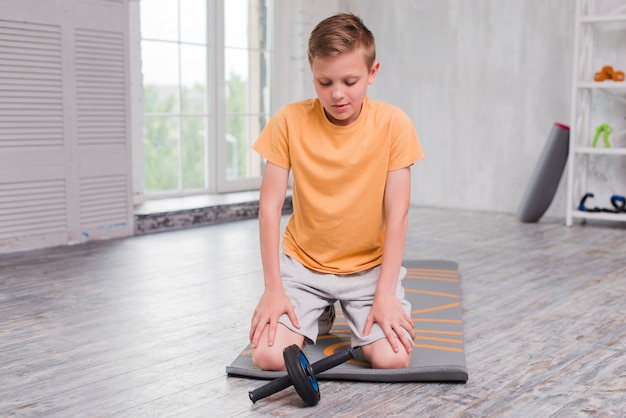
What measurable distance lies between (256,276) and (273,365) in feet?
4.04

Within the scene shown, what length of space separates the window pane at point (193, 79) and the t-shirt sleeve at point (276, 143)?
2922mm

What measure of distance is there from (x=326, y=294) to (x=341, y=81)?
1.86 feet

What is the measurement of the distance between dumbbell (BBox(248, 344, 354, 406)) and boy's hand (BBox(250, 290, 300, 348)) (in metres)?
0.17

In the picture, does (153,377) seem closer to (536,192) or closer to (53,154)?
(53,154)

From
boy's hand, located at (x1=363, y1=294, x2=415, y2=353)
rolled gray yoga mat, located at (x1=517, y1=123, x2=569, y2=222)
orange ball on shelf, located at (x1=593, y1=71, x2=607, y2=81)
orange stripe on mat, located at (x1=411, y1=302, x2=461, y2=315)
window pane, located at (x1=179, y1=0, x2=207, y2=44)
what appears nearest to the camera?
boy's hand, located at (x1=363, y1=294, x2=415, y2=353)

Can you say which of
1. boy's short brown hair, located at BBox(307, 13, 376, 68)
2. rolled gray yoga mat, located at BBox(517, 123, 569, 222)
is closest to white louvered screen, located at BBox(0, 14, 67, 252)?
boy's short brown hair, located at BBox(307, 13, 376, 68)

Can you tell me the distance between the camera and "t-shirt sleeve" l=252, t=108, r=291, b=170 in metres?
1.93

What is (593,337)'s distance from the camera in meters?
2.24

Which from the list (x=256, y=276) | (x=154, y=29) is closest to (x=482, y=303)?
(x=256, y=276)

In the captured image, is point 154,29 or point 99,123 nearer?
point 99,123

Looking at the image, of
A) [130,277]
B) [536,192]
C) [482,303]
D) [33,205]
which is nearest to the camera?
[482,303]

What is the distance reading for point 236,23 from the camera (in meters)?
5.09

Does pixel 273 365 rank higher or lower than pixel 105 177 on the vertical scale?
lower

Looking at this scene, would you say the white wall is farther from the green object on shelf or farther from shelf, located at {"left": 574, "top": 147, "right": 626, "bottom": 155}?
shelf, located at {"left": 574, "top": 147, "right": 626, "bottom": 155}
